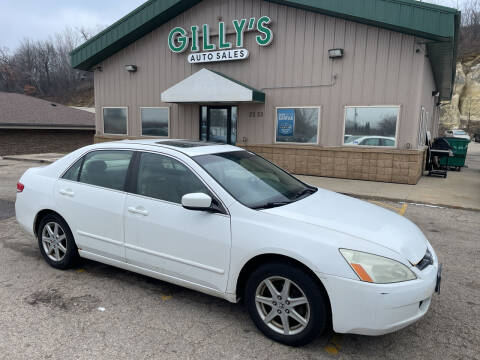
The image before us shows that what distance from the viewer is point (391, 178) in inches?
428

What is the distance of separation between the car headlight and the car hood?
140mm


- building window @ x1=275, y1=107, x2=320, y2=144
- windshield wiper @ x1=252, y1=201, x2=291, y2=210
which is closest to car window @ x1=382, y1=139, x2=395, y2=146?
building window @ x1=275, y1=107, x2=320, y2=144

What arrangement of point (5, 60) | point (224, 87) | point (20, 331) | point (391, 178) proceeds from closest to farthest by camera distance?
point (20, 331)
point (391, 178)
point (224, 87)
point (5, 60)

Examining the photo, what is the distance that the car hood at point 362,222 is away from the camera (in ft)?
9.19

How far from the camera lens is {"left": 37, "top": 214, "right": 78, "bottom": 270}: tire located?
4121mm

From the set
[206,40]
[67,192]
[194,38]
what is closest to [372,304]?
[67,192]

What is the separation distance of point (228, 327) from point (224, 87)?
31.8ft

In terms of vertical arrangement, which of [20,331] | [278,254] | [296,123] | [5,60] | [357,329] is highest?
[5,60]

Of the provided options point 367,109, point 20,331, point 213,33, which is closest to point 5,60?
point 213,33

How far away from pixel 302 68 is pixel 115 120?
8680 millimetres

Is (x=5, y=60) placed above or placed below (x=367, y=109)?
above

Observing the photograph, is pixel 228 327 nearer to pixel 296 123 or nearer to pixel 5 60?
pixel 296 123

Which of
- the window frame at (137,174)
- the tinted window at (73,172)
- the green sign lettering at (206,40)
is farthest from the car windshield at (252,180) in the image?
the green sign lettering at (206,40)

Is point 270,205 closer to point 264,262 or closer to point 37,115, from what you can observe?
point 264,262
